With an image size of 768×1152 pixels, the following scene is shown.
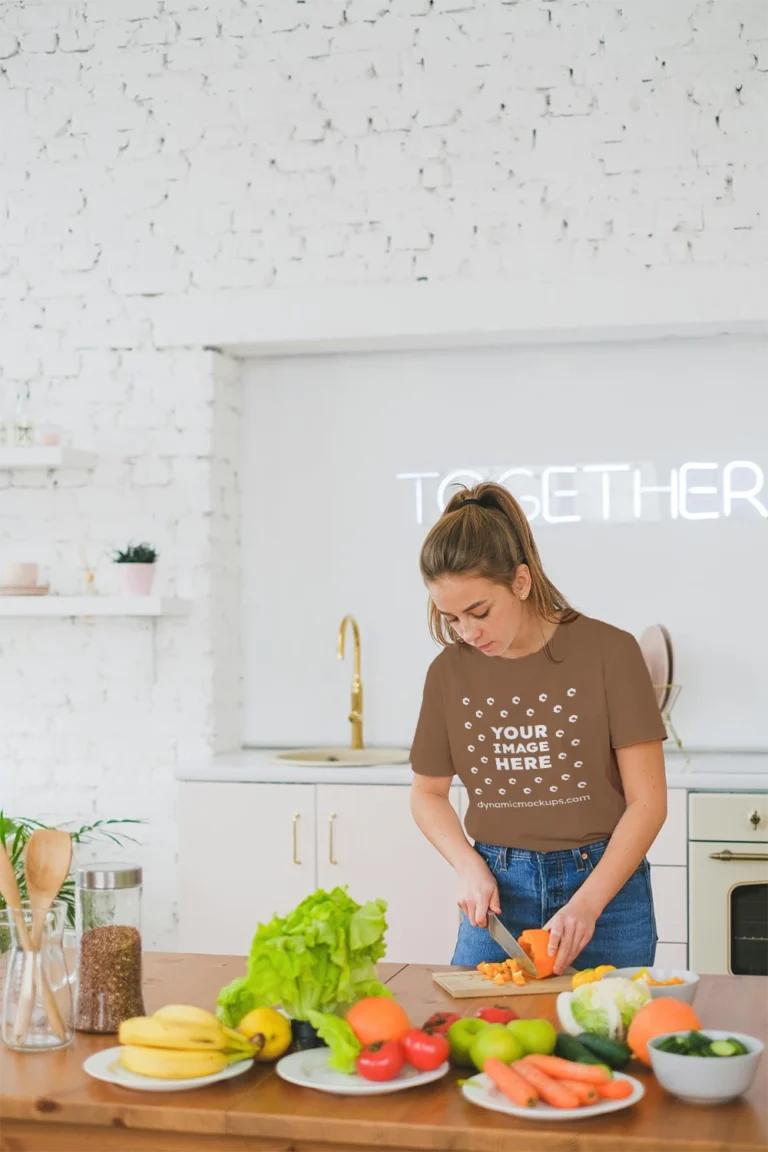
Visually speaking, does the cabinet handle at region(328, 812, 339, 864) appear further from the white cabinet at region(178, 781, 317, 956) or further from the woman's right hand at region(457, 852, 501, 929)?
the woman's right hand at region(457, 852, 501, 929)

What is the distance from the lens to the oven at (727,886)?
143 inches

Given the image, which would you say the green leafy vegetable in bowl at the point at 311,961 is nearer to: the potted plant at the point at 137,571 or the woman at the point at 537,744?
the woman at the point at 537,744

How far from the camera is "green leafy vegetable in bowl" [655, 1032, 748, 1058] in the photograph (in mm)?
1529

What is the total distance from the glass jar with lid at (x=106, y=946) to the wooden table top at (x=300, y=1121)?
0.29ft

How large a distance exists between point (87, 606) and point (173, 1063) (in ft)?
8.90

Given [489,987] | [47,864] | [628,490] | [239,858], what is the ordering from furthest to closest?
1. [628,490]
2. [239,858]
3. [489,987]
4. [47,864]

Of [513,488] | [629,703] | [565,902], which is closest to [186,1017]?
[565,902]

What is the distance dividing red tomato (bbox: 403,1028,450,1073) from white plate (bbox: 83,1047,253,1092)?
0.20 metres

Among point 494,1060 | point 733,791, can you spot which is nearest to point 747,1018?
point 494,1060

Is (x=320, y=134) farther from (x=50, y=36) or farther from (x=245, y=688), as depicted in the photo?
(x=245, y=688)

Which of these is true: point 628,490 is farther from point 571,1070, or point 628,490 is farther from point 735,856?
point 571,1070

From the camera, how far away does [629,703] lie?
2303 millimetres

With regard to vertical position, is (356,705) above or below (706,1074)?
above

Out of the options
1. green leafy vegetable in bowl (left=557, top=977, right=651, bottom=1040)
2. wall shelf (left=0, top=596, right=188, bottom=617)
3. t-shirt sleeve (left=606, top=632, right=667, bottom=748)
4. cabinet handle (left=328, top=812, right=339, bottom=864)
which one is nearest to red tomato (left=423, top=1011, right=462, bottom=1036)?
green leafy vegetable in bowl (left=557, top=977, right=651, bottom=1040)
